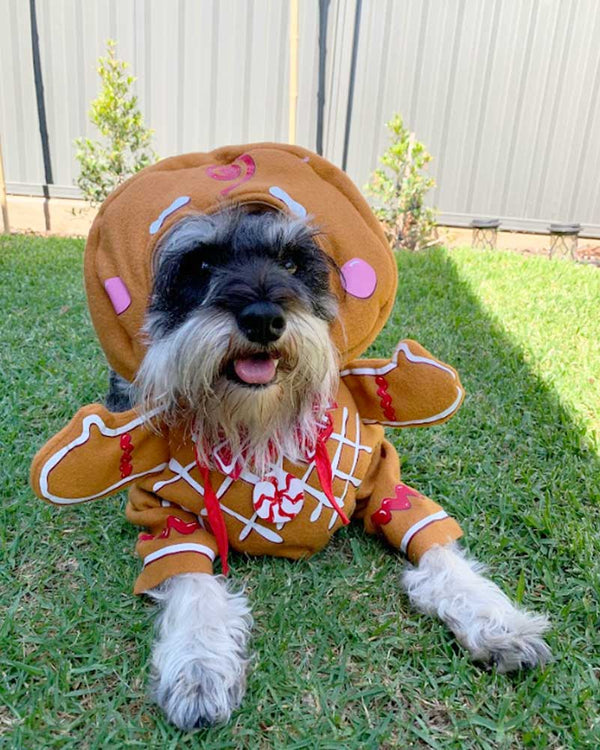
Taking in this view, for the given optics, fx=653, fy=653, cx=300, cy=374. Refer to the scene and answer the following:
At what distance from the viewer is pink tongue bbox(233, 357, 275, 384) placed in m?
1.71

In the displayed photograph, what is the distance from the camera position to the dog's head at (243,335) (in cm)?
167

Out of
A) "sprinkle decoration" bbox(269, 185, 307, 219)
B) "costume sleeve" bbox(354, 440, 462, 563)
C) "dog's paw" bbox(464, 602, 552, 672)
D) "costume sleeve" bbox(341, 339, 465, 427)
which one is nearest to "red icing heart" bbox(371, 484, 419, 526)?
"costume sleeve" bbox(354, 440, 462, 563)

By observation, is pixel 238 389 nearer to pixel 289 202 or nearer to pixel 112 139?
pixel 289 202

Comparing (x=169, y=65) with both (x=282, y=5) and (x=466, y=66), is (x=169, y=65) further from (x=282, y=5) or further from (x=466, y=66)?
(x=466, y=66)

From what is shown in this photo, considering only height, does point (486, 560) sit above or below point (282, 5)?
below

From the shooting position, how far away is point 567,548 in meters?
2.12

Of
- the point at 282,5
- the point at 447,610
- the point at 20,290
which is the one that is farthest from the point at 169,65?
the point at 447,610

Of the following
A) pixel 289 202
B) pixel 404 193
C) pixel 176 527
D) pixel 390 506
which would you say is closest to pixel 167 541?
pixel 176 527

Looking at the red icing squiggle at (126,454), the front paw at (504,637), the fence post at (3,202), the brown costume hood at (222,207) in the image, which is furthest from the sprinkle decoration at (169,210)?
the fence post at (3,202)

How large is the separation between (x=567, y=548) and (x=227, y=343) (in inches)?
52.1

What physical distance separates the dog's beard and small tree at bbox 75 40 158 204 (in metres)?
5.62

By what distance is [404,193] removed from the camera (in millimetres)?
6891

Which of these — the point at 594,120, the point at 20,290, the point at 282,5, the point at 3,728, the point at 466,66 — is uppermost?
the point at 282,5

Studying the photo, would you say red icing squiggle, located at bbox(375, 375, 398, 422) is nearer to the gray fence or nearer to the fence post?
the fence post
